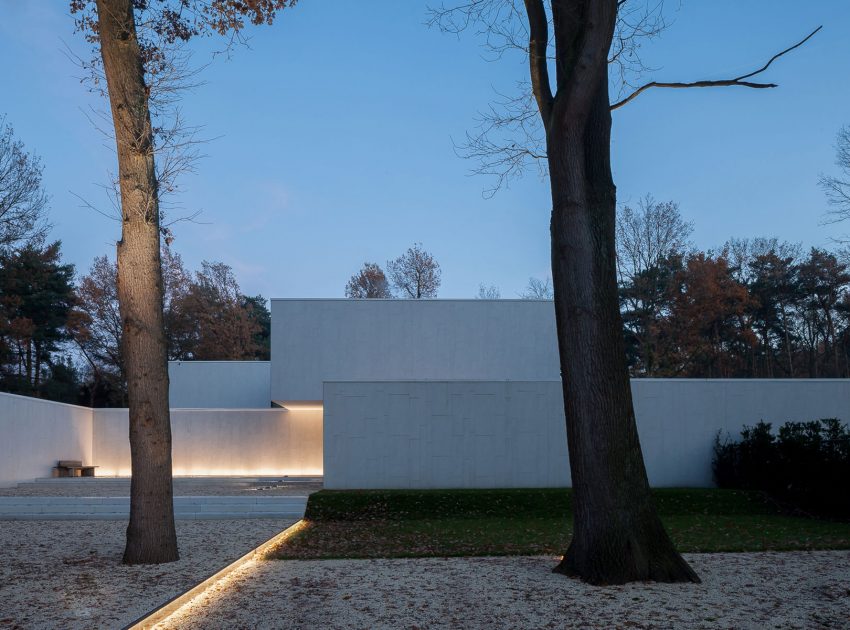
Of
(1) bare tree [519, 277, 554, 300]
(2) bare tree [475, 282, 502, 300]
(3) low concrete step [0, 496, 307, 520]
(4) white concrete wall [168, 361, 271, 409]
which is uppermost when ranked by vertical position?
(2) bare tree [475, 282, 502, 300]

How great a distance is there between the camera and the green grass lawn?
923cm

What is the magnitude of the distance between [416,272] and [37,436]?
70.4 feet

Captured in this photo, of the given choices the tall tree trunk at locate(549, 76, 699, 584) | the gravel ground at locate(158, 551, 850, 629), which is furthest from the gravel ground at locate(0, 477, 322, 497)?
the tall tree trunk at locate(549, 76, 699, 584)

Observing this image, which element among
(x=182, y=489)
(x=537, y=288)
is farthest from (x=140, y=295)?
(x=537, y=288)

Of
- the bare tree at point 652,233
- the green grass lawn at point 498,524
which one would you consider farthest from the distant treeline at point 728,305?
the green grass lawn at point 498,524

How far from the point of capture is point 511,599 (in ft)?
19.5

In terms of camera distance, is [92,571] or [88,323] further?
[88,323]

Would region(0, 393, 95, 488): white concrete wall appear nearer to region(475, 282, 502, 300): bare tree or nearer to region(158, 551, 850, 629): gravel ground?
region(158, 551, 850, 629): gravel ground

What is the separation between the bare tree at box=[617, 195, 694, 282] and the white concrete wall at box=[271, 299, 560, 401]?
10745 mm

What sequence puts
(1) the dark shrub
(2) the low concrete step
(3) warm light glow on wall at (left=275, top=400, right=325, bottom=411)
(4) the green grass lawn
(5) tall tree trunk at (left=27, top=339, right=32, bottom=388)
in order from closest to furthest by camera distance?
1. (4) the green grass lawn
2. (1) the dark shrub
3. (2) the low concrete step
4. (3) warm light glow on wall at (left=275, top=400, right=325, bottom=411)
5. (5) tall tree trunk at (left=27, top=339, right=32, bottom=388)

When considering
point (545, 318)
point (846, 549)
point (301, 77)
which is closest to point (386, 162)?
point (545, 318)

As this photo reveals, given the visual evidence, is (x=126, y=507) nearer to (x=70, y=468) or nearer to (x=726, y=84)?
(x=70, y=468)

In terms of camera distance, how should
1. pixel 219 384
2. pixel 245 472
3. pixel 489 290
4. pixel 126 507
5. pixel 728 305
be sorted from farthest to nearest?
pixel 489 290 → pixel 728 305 → pixel 219 384 → pixel 245 472 → pixel 126 507

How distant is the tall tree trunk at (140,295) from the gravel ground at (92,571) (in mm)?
496
